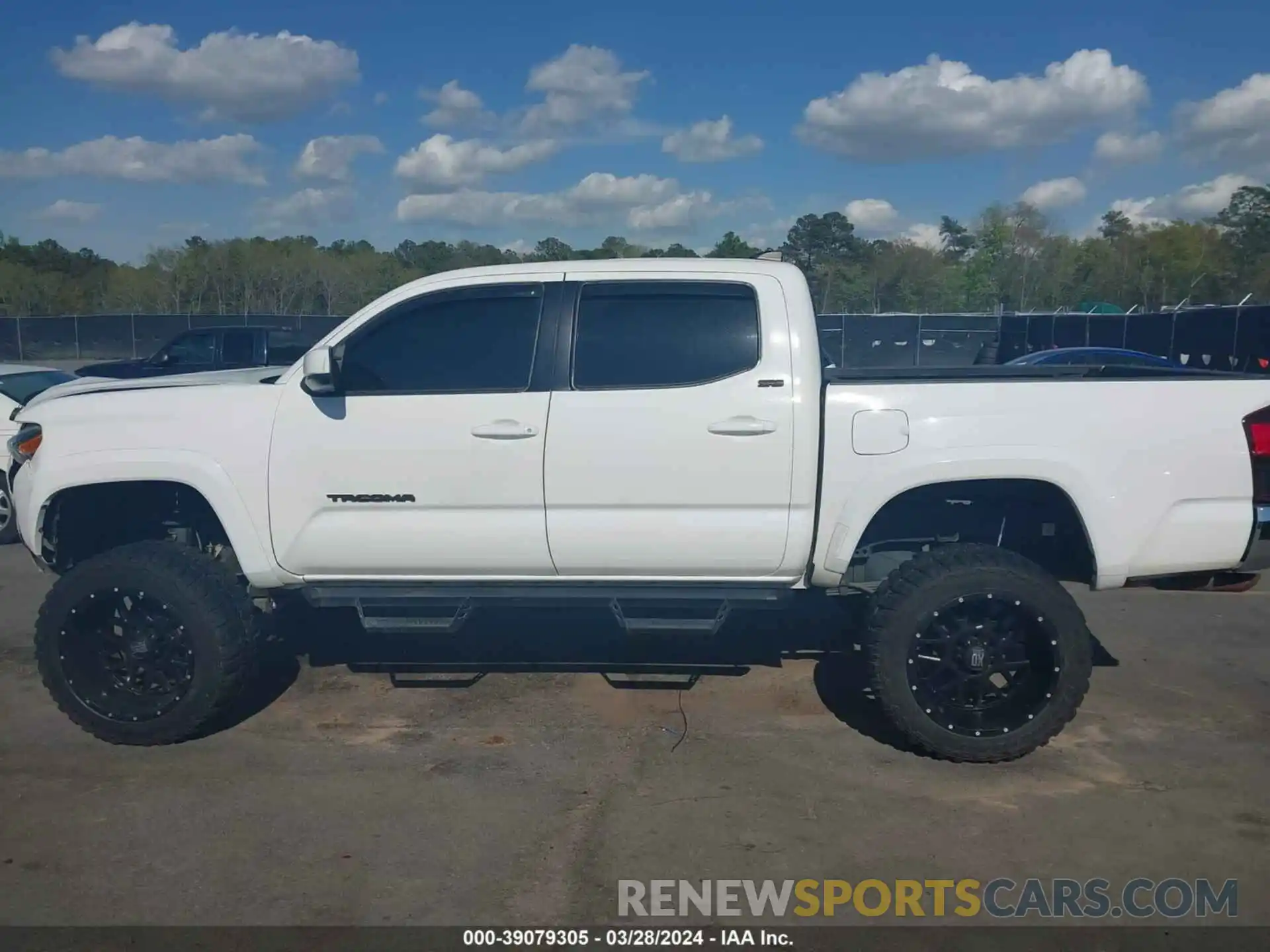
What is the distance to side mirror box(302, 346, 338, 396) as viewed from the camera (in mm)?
4852

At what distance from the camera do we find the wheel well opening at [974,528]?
502 centimetres

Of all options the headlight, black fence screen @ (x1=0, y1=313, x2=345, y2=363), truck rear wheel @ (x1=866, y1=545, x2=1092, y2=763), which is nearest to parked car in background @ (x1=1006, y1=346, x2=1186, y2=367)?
truck rear wheel @ (x1=866, y1=545, x2=1092, y2=763)

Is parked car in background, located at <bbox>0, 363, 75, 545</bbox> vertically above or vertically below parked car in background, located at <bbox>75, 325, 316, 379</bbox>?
below

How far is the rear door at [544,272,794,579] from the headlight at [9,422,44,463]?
2.39 m

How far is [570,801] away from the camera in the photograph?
15.0 ft

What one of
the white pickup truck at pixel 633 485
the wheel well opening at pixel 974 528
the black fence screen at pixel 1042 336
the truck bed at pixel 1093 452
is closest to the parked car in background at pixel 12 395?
the white pickup truck at pixel 633 485

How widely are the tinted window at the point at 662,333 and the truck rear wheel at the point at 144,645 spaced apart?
1.90 meters

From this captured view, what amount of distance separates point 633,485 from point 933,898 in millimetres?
1995

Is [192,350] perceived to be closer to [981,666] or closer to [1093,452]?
[981,666]

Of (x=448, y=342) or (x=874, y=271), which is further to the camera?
(x=874, y=271)

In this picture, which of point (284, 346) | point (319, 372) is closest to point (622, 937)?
point (319, 372)

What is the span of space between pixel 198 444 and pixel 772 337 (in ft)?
8.40

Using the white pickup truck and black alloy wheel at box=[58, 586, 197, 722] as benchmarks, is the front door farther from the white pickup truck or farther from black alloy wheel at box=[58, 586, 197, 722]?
black alloy wheel at box=[58, 586, 197, 722]

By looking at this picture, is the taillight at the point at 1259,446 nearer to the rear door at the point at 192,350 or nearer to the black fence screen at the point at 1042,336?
the black fence screen at the point at 1042,336
